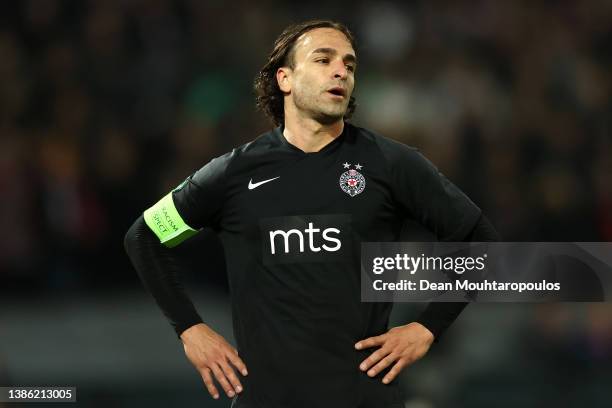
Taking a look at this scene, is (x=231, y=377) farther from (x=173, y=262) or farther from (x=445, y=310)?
(x=445, y=310)

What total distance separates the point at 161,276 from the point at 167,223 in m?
0.22

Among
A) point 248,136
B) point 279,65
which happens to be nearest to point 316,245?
point 279,65

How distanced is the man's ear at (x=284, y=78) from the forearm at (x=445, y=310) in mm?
981

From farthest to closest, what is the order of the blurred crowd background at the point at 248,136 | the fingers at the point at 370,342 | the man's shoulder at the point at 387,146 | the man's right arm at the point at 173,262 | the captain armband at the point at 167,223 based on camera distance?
the blurred crowd background at the point at 248,136, the captain armband at the point at 167,223, the man's right arm at the point at 173,262, the man's shoulder at the point at 387,146, the fingers at the point at 370,342

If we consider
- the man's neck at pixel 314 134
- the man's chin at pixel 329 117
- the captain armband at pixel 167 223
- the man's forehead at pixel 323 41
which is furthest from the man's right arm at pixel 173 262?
the man's forehead at pixel 323 41

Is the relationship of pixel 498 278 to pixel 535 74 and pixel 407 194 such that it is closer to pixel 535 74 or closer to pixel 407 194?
pixel 407 194

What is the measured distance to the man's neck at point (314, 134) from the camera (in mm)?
4055

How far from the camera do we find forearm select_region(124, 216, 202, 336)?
4.19 metres

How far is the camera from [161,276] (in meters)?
4.22

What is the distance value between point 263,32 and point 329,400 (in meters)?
5.46

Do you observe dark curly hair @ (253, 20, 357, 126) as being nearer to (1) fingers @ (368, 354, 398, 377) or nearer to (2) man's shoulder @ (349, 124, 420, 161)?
(2) man's shoulder @ (349, 124, 420, 161)

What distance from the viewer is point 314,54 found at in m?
4.07

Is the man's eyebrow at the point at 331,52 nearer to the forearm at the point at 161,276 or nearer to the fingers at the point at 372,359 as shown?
the forearm at the point at 161,276

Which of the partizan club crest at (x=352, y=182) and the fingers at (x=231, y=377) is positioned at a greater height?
the partizan club crest at (x=352, y=182)
